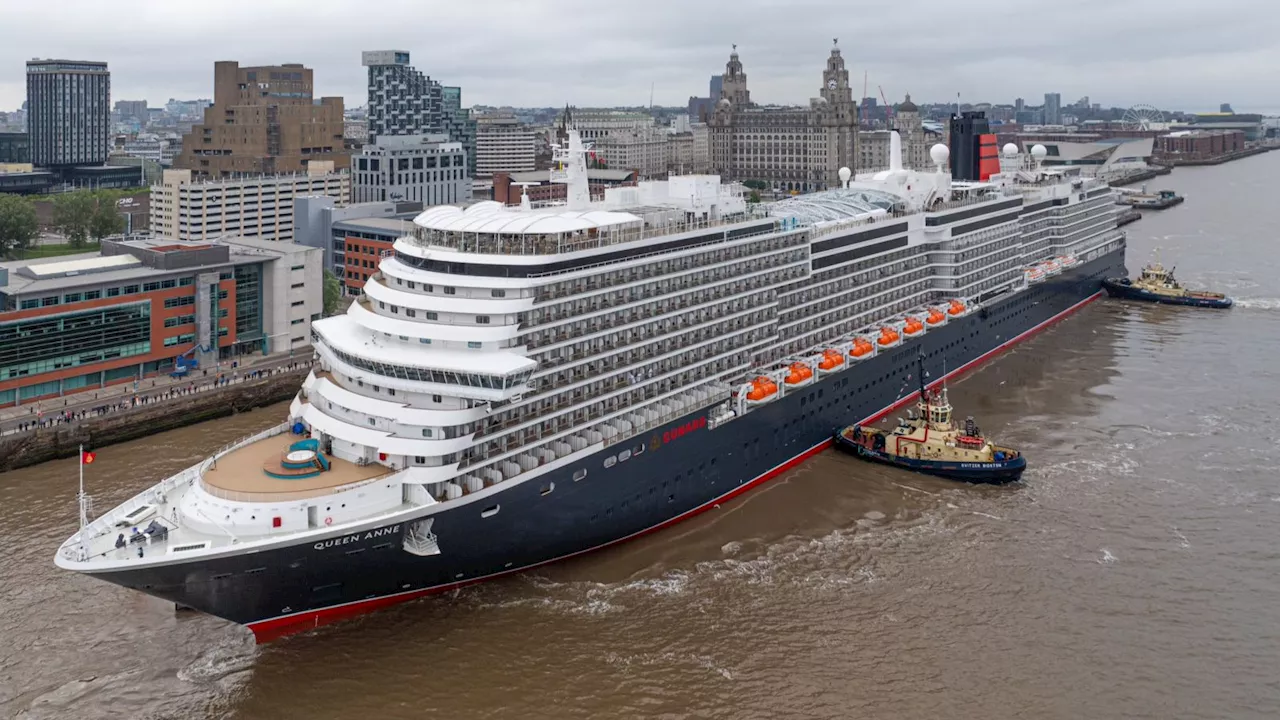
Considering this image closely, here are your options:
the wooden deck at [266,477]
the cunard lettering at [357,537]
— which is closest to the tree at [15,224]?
the wooden deck at [266,477]

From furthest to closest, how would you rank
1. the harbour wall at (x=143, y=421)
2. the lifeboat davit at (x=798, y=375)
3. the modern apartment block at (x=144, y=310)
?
1. the modern apartment block at (x=144, y=310)
2. the harbour wall at (x=143, y=421)
3. the lifeboat davit at (x=798, y=375)

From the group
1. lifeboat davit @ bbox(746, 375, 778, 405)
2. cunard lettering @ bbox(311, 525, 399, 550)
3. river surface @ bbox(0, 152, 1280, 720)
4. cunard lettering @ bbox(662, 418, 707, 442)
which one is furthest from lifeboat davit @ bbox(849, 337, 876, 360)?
cunard lettering @ bbox(311, 525, 399, 550)

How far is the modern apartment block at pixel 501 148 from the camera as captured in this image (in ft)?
486

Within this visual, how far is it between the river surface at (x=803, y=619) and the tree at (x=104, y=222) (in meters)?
42.4

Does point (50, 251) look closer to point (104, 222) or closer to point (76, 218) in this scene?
point (76, 218)

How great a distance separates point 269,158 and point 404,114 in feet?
111

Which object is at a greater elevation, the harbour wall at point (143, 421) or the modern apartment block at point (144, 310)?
the modern apartment block at point (144, 310)

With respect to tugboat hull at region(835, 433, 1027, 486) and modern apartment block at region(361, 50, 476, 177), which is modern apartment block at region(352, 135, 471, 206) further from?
tugboat hull at region(835, 433, 1027, 486)

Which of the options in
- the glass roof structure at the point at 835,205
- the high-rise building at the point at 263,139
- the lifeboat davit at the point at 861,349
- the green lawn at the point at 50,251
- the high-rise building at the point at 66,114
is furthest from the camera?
the high-rise building at the point at 66,114

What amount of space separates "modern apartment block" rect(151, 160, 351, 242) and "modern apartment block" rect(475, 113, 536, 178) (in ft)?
238

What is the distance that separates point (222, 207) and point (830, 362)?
160 feet

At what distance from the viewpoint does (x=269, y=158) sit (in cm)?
10175

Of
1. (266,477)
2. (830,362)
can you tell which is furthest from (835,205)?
(266,477)

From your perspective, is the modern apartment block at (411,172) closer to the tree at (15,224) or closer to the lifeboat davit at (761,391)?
the tree at (15,224)
